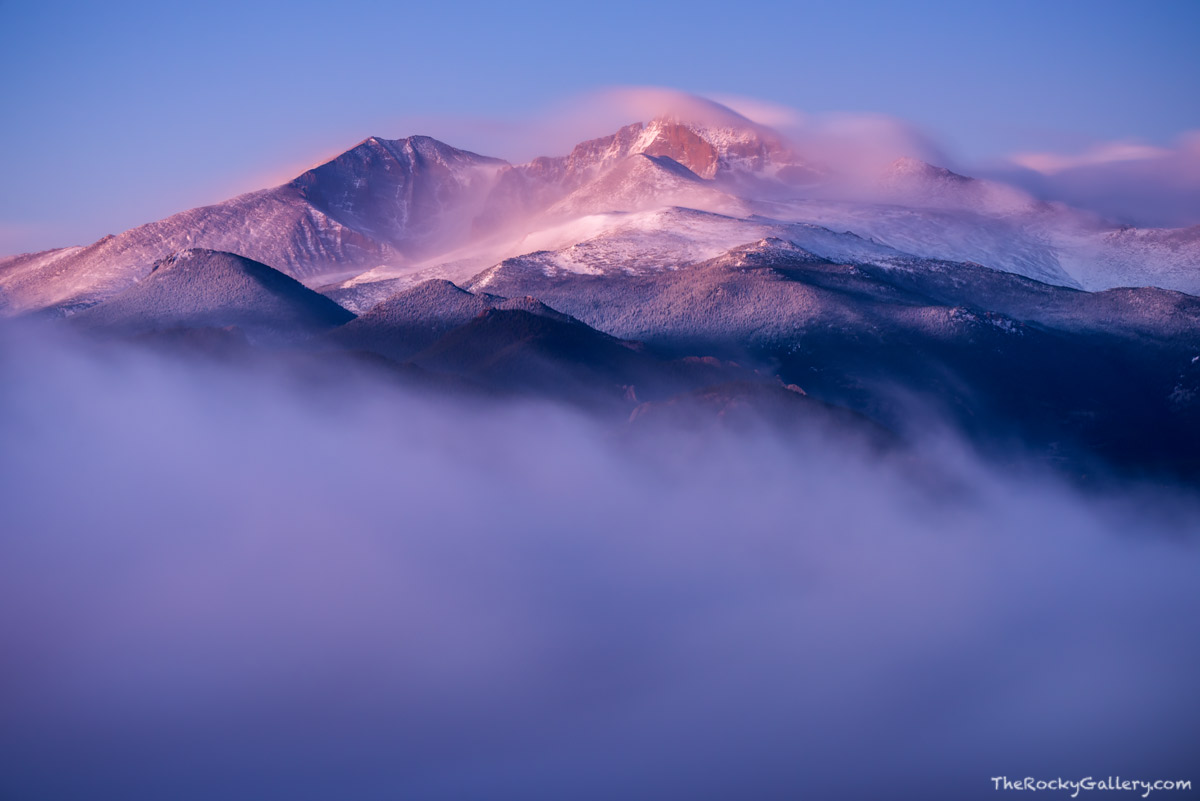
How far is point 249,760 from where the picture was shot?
653 feet

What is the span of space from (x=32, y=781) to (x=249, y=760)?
3016 cm

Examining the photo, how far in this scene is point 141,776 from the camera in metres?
193

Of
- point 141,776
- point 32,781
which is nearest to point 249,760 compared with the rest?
point 141,776

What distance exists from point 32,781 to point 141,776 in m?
14.8

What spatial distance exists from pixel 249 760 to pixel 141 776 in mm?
15461

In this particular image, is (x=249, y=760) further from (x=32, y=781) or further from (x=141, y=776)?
(x=32, y=781)

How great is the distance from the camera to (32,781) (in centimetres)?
18912
